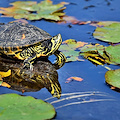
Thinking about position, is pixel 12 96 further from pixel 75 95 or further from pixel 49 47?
pixel 49 47

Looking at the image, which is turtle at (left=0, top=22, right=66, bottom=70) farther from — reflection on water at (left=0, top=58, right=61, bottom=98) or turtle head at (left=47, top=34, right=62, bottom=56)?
reflection on water at (left=0, top=58, right=61, bottom=98)

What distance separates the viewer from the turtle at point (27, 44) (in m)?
4.12

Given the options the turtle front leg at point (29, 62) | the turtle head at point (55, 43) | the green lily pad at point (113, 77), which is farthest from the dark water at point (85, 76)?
the turtle front leg at point (29, 62)

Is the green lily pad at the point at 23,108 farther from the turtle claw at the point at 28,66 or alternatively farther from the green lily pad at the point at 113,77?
the green lily pad at the point at 113,77

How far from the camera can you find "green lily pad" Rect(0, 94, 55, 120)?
2.68 m

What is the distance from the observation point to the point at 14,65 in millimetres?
4121

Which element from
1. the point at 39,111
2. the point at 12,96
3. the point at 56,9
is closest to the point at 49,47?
the point at 12,96

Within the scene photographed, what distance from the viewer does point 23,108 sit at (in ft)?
9.31

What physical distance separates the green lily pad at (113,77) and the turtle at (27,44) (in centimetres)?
84

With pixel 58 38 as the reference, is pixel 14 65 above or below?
below

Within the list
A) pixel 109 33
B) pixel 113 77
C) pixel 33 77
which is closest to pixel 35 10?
pixel 109 33

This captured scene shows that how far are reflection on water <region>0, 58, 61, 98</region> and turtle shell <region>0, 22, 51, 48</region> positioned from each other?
33cm

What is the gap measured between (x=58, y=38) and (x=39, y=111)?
173 centimetres

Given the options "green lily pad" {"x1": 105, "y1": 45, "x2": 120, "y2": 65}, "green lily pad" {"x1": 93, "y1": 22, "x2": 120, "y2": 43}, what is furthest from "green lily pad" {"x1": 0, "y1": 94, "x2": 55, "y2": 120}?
"green lily pad" {"x1": 93, "y1": 22, "x2": 120, "y2": 43}
